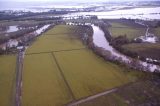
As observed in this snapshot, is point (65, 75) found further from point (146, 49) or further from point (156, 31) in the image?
point (156, 31)

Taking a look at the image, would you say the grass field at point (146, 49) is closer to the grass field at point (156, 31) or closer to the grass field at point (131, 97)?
the grass field at point (156, 31)

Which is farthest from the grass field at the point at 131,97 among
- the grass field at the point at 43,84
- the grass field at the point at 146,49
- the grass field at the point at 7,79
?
the grass field at the point at 146,49

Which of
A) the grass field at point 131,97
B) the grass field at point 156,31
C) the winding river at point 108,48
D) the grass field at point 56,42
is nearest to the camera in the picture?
the grass field at point 131,97

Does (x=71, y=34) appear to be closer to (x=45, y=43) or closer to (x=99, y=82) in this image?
(x=45, y=43)

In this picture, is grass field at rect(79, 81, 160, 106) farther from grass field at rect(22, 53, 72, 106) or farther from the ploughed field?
grass field at rect(22, 53, 72, 106)

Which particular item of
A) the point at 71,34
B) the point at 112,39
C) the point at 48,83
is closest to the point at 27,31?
the point at 71,34

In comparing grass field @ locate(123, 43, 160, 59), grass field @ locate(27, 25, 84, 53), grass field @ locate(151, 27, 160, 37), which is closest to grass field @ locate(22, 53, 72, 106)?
grass field @ locate(27, 25, 84, 53)
